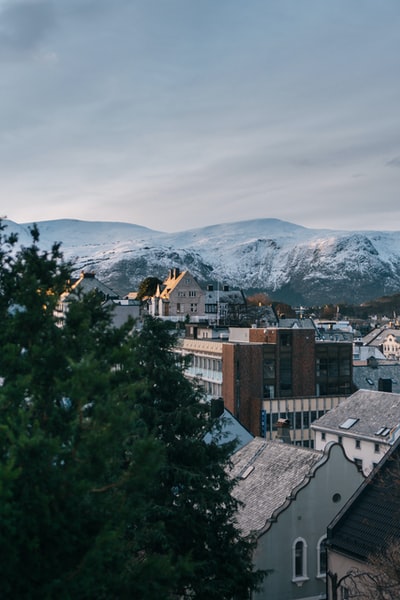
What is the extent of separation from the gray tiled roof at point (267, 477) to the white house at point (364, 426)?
15853 mm

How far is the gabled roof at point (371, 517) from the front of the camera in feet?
93.7

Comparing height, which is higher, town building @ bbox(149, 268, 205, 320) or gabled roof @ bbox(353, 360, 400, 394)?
town building @ bbox(149, 268, 205, 320)

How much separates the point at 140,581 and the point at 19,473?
4.00m

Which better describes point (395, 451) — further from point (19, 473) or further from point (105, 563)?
point (19, 473)

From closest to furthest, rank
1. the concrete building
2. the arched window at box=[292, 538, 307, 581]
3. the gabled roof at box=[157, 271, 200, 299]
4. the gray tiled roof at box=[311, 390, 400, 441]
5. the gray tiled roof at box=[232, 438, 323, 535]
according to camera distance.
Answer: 1. the arched window at box=[292, 538, 307, 581]
2. the gray tiled roof at box=[232, 438, 323, 535]
3. the gray tiled roof at box=[311, 390, 400, 441]
4. the concrete building
5. the gabled roof at box=[157, 271, 200, 299]

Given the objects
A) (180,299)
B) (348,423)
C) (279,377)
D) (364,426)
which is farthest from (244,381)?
(180,299)

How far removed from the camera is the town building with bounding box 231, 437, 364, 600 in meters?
32.0

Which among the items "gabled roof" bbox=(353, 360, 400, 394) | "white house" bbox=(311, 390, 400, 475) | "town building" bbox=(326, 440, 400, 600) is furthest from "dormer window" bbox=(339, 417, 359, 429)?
"gabled roof" bbox=(353, 360, 400, 394)

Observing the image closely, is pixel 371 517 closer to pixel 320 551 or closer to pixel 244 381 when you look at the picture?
pixel 320 551

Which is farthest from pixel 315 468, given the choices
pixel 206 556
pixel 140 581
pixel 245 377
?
pixel 245 377

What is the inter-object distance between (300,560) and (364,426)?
957 inches

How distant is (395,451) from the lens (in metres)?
32.0

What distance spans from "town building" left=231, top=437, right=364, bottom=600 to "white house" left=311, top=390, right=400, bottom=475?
1884 cm

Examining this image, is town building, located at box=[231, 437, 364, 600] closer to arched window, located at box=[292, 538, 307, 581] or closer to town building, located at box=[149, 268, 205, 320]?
arched window, located at box=[292, 538, 307, 581]
